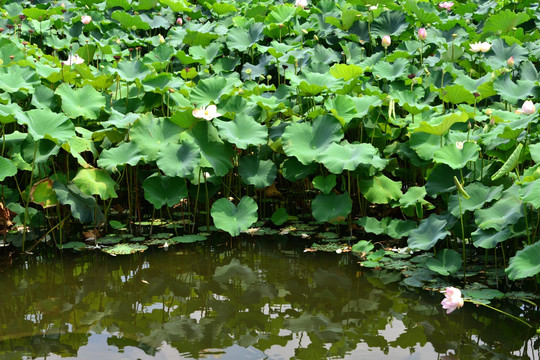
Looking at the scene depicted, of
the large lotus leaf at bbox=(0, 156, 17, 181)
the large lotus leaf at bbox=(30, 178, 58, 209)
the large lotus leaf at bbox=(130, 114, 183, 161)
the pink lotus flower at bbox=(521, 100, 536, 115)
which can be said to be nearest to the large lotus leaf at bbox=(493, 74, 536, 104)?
the pink lotus flower at bbox=(521, 100, 536, 115)

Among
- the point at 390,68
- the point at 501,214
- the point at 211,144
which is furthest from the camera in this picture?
the point at 390,68

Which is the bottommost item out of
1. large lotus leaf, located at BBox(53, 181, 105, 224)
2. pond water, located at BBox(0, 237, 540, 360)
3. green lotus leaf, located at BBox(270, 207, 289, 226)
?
pond water, located at BBox(0, 237, 540, 360)

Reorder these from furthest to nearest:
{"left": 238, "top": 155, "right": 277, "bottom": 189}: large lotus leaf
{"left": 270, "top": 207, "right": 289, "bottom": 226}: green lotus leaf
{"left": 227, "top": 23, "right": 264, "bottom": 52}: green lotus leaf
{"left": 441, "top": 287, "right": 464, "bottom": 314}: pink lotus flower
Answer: {"left": 227, "top": 23, "right": 264, "bottom": 52}: green lotus leaf, {"left": 270, "top": 207, "right": 289, "bottom": 226}: green lotus leaf, {"left": 238, "top": 155, "right": 277, "bottom": 189}: large lotus leaf, {"left": 441, "top": 287, "right": 464, "bottom": 314}: pink lotus flower

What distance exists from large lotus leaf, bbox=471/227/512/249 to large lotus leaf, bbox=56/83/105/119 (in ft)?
6.79

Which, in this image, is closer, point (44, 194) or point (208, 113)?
point (44, 194)

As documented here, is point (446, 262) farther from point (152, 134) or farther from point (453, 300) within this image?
point (152, 134)

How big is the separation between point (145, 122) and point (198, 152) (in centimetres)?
36

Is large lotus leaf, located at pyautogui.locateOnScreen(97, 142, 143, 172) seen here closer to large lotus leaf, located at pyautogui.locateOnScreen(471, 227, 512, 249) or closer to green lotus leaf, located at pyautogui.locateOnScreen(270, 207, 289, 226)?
green lotus leaf, located at pyautogui.locateOnScreen(270, 207, 289, 226)

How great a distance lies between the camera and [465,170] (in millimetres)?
3193

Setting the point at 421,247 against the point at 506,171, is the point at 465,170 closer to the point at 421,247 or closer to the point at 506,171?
the point at 506,171

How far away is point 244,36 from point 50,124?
7.05 feet

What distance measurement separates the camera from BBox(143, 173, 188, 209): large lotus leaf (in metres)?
3.43

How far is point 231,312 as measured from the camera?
2670 millimetres

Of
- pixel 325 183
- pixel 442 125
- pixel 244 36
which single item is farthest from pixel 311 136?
pixel 244 36
